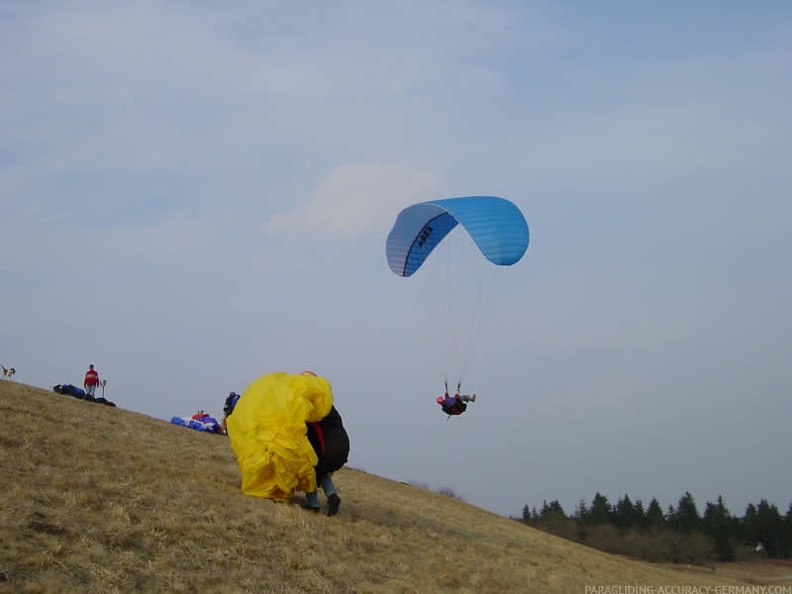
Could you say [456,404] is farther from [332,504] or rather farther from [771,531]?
[771,531]

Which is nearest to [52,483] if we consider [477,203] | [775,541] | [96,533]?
[96,533]

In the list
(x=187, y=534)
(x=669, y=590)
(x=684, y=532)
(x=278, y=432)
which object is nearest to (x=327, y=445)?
(x=278, y=432)

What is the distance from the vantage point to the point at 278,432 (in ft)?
38.3

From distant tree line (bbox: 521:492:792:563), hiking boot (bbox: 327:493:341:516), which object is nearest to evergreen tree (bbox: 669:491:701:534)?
distant tree line (bbox: 521:492:792:563)

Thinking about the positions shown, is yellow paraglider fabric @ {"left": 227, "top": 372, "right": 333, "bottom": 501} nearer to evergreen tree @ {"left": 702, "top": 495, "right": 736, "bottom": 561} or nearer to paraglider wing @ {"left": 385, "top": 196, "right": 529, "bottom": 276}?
paraglider wing @ {"left": 385, "top": 196, "right": 529, "bottom": 276}

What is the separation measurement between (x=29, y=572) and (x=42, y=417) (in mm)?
7462

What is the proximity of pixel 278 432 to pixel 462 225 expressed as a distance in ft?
20.5

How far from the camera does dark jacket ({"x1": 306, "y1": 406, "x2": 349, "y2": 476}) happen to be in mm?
12094

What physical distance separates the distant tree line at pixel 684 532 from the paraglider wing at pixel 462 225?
169 feet

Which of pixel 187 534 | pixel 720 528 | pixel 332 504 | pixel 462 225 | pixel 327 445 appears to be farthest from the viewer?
pixel 720 528

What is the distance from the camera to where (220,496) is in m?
11.8

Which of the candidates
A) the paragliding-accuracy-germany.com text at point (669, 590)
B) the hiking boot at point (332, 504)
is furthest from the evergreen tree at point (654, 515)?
the hiking boot at point (332, 504)

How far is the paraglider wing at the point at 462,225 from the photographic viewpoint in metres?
15.9

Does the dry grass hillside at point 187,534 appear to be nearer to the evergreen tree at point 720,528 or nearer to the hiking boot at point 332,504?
the hiking boot at point 332,504
